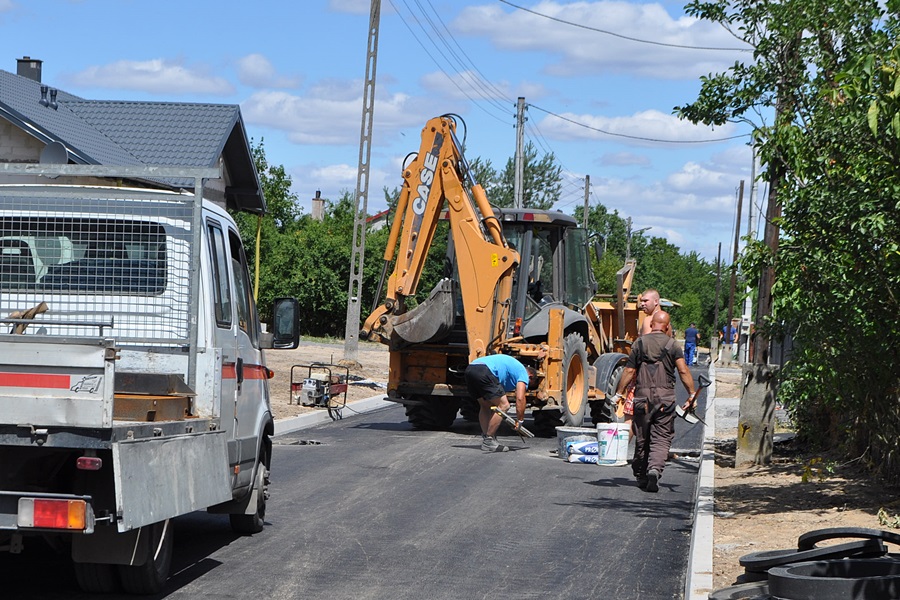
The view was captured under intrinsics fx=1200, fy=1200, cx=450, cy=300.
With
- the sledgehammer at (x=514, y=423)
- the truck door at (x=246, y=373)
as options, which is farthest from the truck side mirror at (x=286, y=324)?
the sledgehammer at (x=514, y=423)

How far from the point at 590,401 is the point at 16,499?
513 inches

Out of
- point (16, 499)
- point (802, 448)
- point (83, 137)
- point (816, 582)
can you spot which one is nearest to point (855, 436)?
point (802, 448)

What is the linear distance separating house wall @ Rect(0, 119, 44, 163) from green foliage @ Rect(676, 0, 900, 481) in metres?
14.6

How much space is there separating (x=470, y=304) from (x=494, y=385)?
1805mm

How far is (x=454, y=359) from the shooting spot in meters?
17.4

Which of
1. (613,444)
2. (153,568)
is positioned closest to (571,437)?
(613,444)

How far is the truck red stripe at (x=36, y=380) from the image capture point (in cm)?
582

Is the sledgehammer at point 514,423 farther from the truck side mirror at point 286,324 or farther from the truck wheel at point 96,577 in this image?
the truck wheel at point 96,577

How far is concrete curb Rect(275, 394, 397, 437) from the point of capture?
55.9 feet

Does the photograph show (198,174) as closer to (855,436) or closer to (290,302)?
(290,302)

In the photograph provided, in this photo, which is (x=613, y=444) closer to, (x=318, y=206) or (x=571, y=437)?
(x=571, y=437)

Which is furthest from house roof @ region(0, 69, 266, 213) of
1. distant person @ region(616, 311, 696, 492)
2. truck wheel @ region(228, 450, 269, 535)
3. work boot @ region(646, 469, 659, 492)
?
truck wheel @ region(228, 450, 269, 535)

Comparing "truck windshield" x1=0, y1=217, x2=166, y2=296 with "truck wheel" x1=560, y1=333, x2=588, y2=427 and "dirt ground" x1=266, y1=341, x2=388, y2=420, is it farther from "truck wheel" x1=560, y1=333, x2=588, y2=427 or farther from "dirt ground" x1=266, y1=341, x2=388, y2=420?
"dirt ground" x1=266, y1=341, x2=388, y2=420

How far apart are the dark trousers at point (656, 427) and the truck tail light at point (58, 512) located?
700cm
